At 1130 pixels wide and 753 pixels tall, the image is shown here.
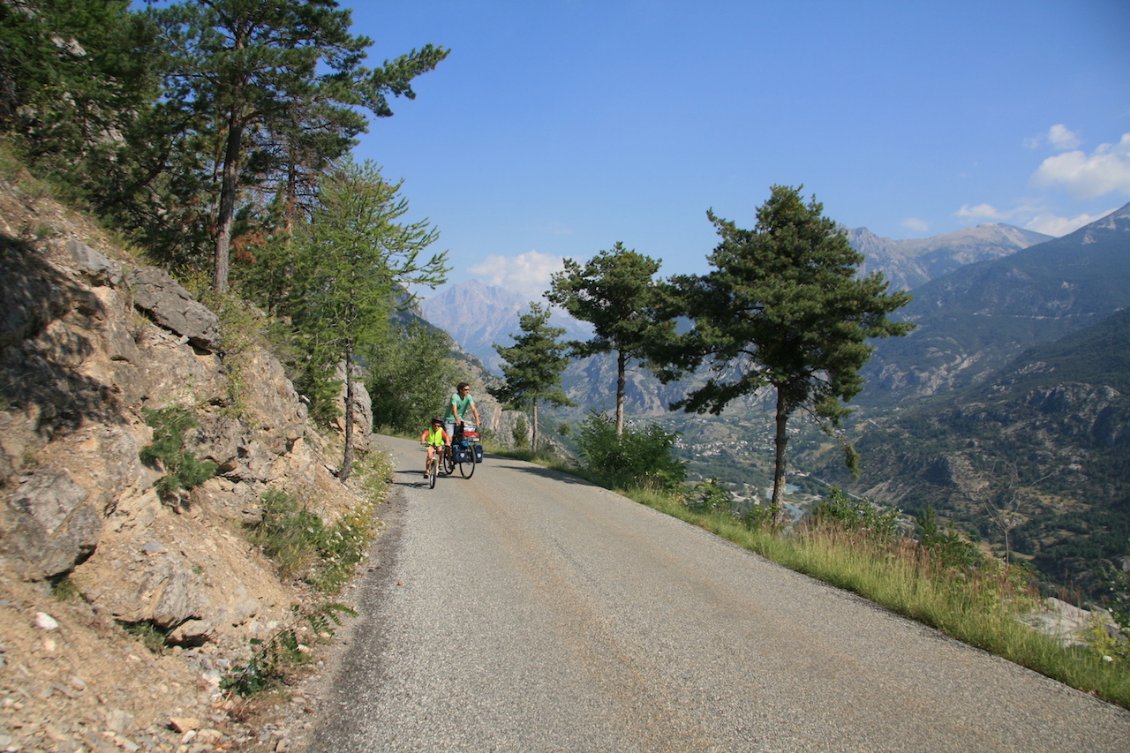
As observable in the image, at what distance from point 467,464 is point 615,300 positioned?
39.0ft

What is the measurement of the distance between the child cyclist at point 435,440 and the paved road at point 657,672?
21.6 ft

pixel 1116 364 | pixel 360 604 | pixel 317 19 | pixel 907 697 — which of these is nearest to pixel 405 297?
pixel 317 19

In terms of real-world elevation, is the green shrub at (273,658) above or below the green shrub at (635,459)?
below

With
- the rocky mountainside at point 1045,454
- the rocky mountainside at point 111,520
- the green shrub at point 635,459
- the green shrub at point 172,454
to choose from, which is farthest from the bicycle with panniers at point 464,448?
the rocky mountainside at point 1045,454

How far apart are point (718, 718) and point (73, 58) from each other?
15152 millimetres

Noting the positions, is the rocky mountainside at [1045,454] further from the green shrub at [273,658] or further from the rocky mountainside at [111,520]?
the rocky mountainside at [111,520]

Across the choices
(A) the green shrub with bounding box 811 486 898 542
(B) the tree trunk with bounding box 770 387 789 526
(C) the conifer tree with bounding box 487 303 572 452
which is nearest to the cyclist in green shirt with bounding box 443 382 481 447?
(A) the green shrub with bounding box 811 486 898 542

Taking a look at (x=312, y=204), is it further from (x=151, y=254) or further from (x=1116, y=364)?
(x=1116, y=364)

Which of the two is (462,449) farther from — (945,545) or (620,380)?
(620,380)

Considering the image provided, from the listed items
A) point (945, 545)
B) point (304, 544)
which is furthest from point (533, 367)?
point (304, 544)

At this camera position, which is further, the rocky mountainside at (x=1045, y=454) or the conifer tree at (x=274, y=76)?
the rocky mountainside at (x=1045, y=454)

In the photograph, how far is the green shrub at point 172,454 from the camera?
17.4 ft

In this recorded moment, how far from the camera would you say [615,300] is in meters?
26.5

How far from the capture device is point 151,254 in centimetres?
1338
